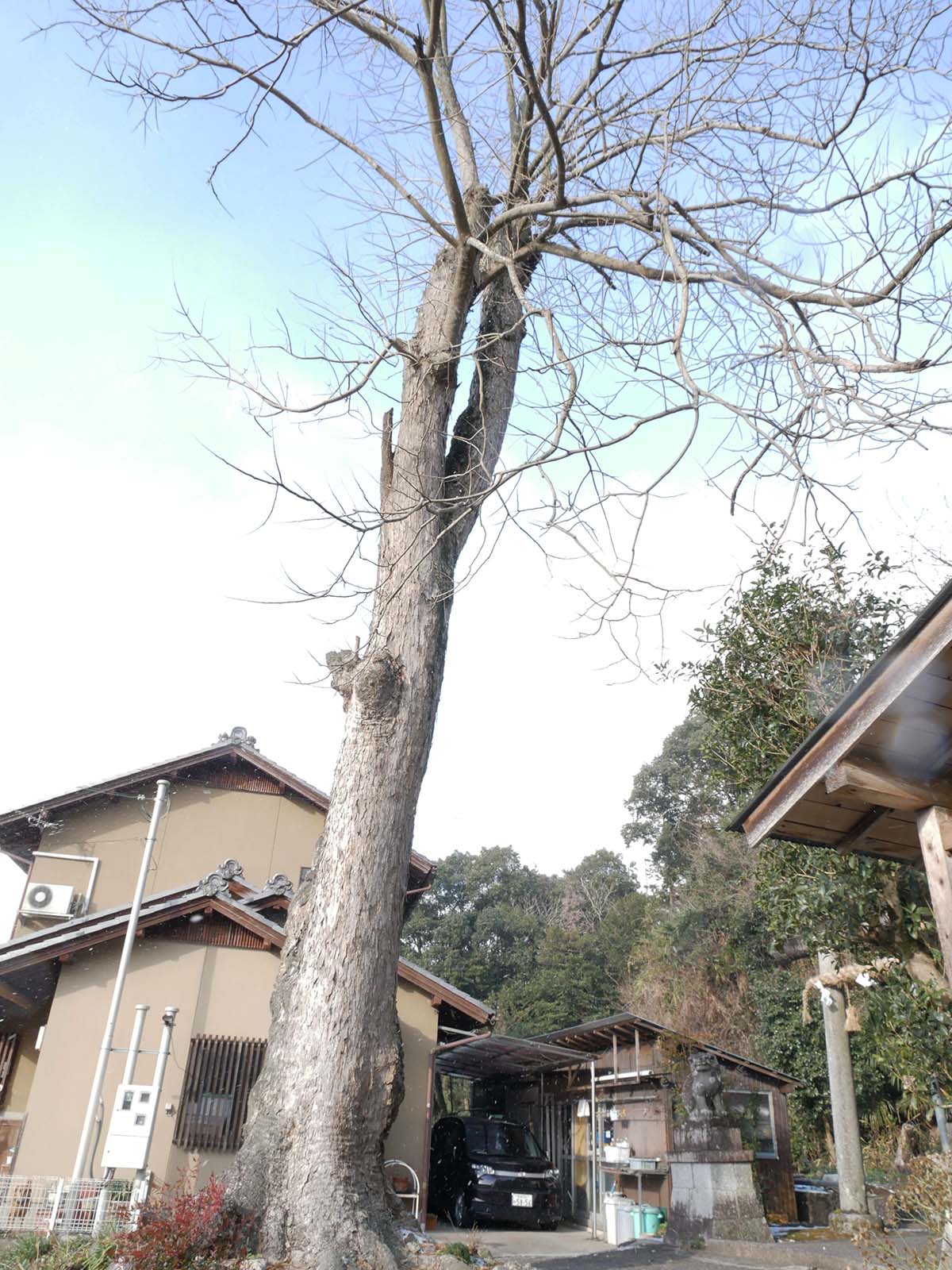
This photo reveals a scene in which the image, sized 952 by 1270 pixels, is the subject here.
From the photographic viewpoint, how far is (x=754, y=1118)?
14820mm

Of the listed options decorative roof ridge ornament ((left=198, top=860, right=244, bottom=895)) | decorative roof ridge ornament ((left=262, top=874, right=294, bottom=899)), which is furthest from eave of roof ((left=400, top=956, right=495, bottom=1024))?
decorative roof ridge ornament ((left=198, top=860, right=244, bottom=895))

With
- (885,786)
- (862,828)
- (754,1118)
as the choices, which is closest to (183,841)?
(754,1118)

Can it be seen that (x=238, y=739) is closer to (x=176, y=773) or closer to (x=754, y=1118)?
(x=176, y=773)

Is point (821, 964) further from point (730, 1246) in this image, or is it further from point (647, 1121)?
point (647, 1121)

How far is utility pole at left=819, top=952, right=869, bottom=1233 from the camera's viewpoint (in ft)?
36.2

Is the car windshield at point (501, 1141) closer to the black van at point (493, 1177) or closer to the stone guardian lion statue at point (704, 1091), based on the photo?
the black van at point (493, 1177)

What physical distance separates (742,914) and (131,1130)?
59.9ft

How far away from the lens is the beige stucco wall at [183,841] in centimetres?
1467

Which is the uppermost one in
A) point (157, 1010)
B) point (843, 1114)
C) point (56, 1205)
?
point (157, 1010)

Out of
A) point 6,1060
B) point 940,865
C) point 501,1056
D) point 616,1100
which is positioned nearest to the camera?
point 940,865

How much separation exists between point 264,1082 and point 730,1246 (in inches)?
315

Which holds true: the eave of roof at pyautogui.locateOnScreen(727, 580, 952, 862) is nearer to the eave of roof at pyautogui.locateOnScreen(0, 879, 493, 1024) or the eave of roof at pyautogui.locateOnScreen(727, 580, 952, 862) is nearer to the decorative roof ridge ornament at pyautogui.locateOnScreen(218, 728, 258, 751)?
the eave of roof at pyautogui.locateOnScreen(0, 879, 493, 1024)

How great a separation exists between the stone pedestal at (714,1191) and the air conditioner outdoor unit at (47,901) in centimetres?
986

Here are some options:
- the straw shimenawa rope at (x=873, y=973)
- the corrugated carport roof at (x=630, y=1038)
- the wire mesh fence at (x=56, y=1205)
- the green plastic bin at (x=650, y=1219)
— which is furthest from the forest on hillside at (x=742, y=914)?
the wire mesh fence at (x=56, y=1205)
